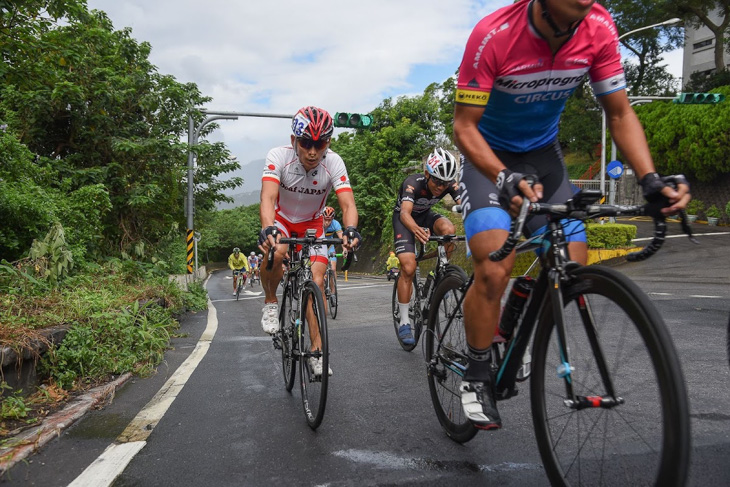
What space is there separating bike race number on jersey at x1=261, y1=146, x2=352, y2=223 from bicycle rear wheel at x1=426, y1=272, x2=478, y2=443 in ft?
4.85

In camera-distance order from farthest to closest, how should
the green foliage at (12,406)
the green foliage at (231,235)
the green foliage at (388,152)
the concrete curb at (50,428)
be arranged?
the green foliage at (231,235) → the green foliage at (388,152) → the green foliage at (12,406) → the concrete curb at (50,428)

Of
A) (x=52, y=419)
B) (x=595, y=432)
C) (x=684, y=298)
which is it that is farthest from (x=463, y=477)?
(x=684, y=298)

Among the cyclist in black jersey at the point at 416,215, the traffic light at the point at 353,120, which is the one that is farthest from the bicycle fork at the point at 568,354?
the traffic light at the point at 353,120

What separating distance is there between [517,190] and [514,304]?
0.79 metres

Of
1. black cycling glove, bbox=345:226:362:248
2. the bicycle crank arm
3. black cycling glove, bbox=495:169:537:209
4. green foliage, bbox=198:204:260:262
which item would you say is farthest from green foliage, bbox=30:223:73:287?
green foliage, bbox=198:204:260:262

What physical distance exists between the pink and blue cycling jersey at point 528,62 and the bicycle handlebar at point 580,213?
733mm

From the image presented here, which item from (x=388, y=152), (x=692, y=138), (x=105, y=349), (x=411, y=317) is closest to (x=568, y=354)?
(x=411, y=317)

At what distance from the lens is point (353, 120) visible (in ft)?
52.4

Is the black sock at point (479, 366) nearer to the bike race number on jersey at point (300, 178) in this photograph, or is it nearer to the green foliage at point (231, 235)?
the bike race number on jersey at point (300, 178)

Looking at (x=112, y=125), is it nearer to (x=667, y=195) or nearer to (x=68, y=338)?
(x=68, y=338)

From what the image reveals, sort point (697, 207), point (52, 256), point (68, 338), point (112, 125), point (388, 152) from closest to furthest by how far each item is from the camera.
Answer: point (68, 338), point (52, 256), point (112, 125), point (697, 207), point (388, 152)

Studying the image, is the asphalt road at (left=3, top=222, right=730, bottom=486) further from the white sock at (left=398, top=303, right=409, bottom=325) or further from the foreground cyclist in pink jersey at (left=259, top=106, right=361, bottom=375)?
the foreground cyclist in pink jersey at (left=259, top=106, right=361, bottom=375)

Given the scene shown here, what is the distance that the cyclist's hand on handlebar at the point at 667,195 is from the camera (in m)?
2.05

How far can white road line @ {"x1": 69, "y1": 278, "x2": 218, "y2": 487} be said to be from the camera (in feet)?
8.98
